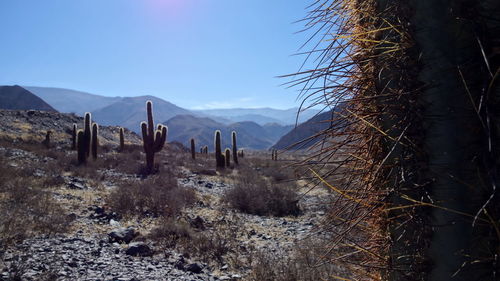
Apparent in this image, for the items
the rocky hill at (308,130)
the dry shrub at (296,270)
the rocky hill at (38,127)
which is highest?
the rocky hill at (38,127)

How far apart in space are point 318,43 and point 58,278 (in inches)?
190

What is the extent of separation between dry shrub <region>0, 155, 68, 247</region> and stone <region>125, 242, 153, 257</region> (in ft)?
5.54

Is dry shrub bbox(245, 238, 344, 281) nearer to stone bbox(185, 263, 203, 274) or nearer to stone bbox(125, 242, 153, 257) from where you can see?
stone bbox(185, 263, 203, 274)

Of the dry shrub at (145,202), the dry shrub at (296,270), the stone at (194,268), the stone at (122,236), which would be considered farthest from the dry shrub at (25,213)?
the dry shrub at (296,270)

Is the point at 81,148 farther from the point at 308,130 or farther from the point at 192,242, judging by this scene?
the point at 308,130

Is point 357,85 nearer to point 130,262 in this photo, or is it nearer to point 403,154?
point 403,154

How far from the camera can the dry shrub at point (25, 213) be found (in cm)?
594

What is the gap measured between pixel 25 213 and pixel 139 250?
2892 mm

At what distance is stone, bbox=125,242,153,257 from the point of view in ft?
20.3

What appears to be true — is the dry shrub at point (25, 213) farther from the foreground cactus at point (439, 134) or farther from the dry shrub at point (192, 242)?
the foreground cactus at point (439, 134)

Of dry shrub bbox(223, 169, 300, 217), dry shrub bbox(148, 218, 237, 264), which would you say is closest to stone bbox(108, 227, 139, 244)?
dry shrub bbox(148, 218, 237, 264)

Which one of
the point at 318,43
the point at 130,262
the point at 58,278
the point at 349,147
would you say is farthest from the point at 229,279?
the point at 318,43

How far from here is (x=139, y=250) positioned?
247 inches

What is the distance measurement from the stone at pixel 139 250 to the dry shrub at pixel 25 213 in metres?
1.69
